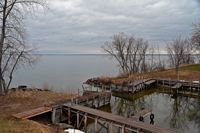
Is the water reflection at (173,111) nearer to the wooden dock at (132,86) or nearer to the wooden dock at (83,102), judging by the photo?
the wooden dock at (83,102)

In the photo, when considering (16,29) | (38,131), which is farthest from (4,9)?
(38,131)

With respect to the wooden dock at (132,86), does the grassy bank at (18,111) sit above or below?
above

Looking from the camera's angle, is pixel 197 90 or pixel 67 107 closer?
pixel 67 107

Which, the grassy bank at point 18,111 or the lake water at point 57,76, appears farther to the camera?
the lake water at point 57,76

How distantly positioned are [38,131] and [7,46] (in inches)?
456

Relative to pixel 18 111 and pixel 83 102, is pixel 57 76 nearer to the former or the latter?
pixel 83 102

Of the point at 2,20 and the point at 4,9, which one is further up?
the point at 4,9

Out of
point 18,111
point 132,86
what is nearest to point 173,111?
point 132,86

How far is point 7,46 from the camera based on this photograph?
16.2 m

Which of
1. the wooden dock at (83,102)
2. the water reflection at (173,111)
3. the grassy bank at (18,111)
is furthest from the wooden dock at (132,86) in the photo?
the grassy bank at (18,111)

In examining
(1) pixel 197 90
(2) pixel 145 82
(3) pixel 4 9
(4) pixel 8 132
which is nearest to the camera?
(4) pixel 8 132

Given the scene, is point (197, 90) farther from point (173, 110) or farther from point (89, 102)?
point (89, 102)

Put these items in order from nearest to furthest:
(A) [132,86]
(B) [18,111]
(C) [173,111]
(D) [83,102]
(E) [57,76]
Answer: (B) [18,111], (D) [83,102], (C) [173,111], (A) [132,86], (E) [57,76]

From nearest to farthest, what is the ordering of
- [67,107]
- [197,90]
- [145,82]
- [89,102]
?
1. [67,107]
2. [89,102]
3. [197,90]
4. [145,82]
